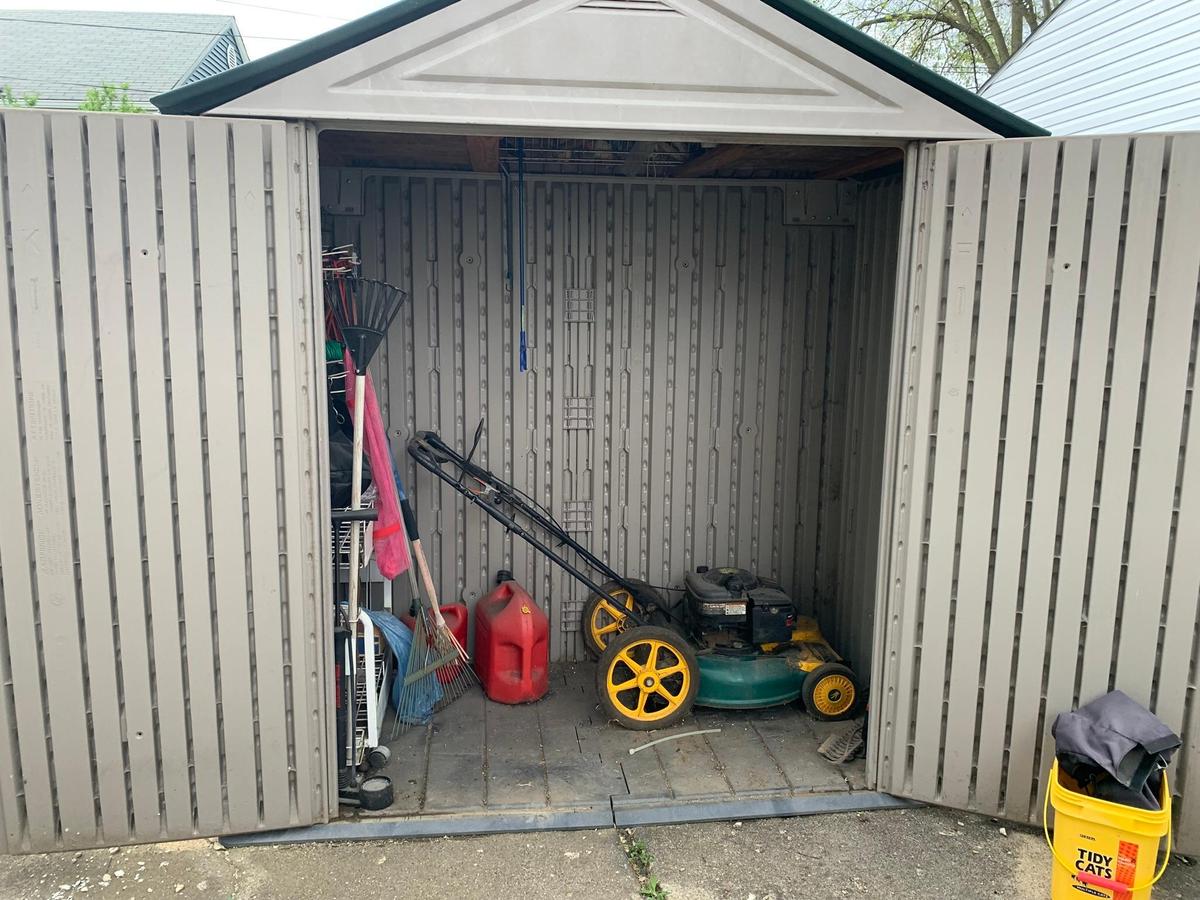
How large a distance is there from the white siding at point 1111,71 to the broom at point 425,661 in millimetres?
4045

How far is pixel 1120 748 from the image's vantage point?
3.07 m

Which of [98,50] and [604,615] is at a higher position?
[98,50]

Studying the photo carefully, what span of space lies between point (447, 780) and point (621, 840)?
0.87m

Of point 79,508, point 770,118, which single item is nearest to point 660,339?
point 770,118

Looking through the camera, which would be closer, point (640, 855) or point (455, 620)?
point (640, 855)

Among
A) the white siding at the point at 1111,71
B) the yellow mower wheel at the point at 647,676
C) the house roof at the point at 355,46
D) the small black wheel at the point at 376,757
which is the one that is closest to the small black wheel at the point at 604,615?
the yellow mower wheel at the point at 647,676

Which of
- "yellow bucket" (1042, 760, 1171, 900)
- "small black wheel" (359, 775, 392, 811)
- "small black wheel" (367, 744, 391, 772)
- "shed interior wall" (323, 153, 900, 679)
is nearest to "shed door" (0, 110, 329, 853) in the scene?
Result: "small black wheel" (359, 775, 392, 811)

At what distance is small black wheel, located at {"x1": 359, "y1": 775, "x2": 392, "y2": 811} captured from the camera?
3.64m

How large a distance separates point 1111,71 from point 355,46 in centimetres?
482

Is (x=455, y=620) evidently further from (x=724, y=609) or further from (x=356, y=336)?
(x=356, y=336)

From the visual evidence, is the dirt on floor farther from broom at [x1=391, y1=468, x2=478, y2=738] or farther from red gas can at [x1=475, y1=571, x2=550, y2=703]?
red gas can at [x1=475, y1=571, x2=550, y2=703]

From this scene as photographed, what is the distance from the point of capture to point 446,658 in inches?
182

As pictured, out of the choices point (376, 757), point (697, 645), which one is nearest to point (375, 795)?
point (376, 757)

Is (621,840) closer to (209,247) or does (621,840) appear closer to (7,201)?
(209,247)
